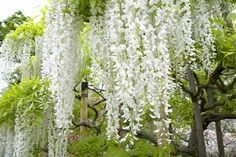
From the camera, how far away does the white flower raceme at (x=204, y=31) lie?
3.42 metres

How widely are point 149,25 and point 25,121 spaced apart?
8.17ft

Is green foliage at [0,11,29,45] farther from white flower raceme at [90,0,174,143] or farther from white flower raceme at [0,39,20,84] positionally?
white flower raceme at [90,0,174,143]

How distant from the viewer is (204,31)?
342cm

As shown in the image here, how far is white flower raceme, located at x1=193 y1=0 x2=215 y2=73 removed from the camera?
3.42 m

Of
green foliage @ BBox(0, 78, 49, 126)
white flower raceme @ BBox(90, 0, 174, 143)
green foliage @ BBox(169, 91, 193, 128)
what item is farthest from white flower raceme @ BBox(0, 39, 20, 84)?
white flower raceme @ BBox(90, 0, 174, 143)

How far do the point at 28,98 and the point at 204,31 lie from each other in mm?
2153

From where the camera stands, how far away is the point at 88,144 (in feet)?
11.5

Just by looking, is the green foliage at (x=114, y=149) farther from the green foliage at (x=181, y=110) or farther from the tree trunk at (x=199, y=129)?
the green foliage at (x=181, y=110)

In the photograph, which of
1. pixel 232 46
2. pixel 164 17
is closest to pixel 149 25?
pixel 164 17

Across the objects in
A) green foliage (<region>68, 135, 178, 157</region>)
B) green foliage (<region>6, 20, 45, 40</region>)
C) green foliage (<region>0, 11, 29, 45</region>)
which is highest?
green foliage (<region>0, 11, 29, 45</region>)

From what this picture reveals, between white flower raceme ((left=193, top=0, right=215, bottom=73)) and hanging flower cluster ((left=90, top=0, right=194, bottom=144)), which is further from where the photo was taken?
white flower raceme ((left=193, top=0, right=215, bottom=73))

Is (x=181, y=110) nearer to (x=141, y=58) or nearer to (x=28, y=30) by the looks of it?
(x=28, y=30)

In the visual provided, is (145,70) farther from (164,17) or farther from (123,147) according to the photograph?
(123,147)

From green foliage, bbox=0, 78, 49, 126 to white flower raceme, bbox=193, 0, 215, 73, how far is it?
1.76 metres
